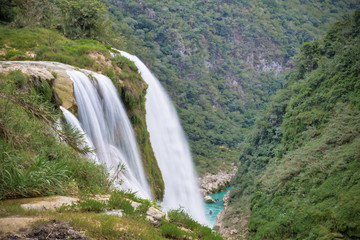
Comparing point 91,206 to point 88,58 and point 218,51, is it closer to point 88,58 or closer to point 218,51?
point 88,58

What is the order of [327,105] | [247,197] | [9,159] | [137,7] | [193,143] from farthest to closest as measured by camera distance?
[137,7] → [193,143] → [247,197] → [327,105] → [9,159]

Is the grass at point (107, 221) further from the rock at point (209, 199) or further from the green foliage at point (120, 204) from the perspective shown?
the rock at point (209, 199)

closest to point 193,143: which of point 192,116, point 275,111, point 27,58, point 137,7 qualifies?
point 192,116

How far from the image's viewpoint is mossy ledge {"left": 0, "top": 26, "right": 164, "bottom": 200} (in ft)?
42.3

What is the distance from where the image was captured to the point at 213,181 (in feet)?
170

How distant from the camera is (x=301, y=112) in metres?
28.2

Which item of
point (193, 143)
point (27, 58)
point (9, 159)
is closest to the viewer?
point (9, 159)

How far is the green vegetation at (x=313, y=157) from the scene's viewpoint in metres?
17.2

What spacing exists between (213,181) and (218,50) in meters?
62.3

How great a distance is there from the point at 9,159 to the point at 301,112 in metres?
27.6

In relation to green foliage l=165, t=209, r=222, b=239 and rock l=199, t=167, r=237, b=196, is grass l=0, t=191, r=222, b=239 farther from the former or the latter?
rock l=199, t=167, r=237, b=196

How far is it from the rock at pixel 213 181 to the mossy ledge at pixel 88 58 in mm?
31458

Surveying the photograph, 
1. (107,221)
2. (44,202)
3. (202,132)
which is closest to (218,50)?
(202,132)

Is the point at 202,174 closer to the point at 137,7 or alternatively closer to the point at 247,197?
the point at 247,197
